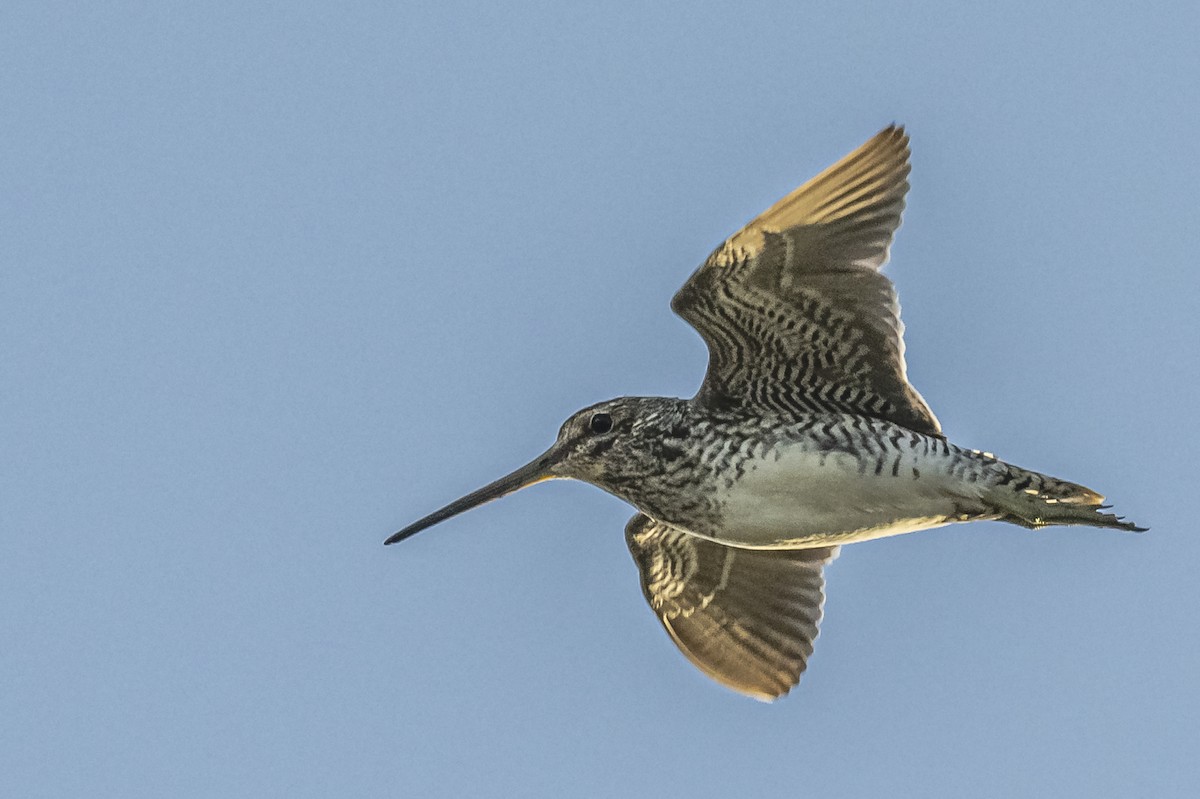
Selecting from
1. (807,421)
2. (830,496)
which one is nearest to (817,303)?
(807,421)

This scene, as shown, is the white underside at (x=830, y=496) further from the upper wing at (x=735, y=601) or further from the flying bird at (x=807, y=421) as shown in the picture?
the upper wing at (x=735, y=601)

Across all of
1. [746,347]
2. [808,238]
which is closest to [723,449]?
[746,347]

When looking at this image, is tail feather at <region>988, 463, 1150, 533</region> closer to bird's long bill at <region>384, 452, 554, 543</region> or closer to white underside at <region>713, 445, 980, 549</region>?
white underside at <region>713, 445, 980, 549</region>

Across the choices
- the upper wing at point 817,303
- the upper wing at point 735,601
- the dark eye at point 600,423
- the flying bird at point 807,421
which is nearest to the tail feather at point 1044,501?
the flying bird at point 807,421

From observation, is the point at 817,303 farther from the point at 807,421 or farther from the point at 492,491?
the point at 492,491

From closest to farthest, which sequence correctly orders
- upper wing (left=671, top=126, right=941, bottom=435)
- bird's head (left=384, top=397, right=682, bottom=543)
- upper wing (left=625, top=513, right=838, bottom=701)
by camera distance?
upper wing (left=671, top=126, right=941, bottom=435) → bird's head (left=384, top=397, right=682, bottom=543) → upper wing (left=625, top=513, right=838, bottom=701)

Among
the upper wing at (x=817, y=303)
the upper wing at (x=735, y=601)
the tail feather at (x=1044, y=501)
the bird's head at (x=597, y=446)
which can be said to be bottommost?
the upper wing at (x=735, y=601)

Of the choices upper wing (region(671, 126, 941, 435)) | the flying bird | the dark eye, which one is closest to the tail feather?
the flying bird

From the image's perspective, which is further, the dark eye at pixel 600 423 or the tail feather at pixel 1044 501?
the dark eye at pixel 600 423
